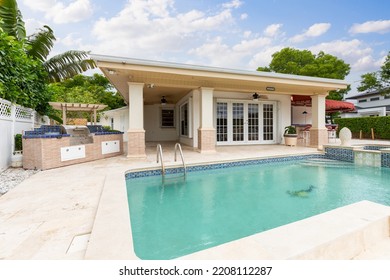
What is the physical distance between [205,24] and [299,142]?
8.53 m

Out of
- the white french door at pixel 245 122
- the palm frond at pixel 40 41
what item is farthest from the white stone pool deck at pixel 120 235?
the white french door at pixel 245 122

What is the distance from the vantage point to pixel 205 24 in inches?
488

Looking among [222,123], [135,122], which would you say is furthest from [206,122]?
[135,122]

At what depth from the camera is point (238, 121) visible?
1120 cm

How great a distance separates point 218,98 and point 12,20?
8.35m

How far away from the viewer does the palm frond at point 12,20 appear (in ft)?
22.8

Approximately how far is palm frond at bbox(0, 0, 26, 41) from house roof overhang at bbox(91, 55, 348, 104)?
10.5 ft

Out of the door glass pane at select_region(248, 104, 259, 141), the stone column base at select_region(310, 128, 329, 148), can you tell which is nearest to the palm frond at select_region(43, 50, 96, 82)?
the door glass pane at select_region(248, 104, 259, 141)

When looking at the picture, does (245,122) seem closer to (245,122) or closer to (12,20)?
(245,122)

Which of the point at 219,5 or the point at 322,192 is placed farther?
the point at 219,5

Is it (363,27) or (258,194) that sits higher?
(363,27)

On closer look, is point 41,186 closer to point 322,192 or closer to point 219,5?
point 322,192

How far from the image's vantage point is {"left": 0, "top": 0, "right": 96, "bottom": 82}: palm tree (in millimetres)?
Result: 7064

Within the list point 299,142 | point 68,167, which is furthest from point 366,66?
point 68,167
